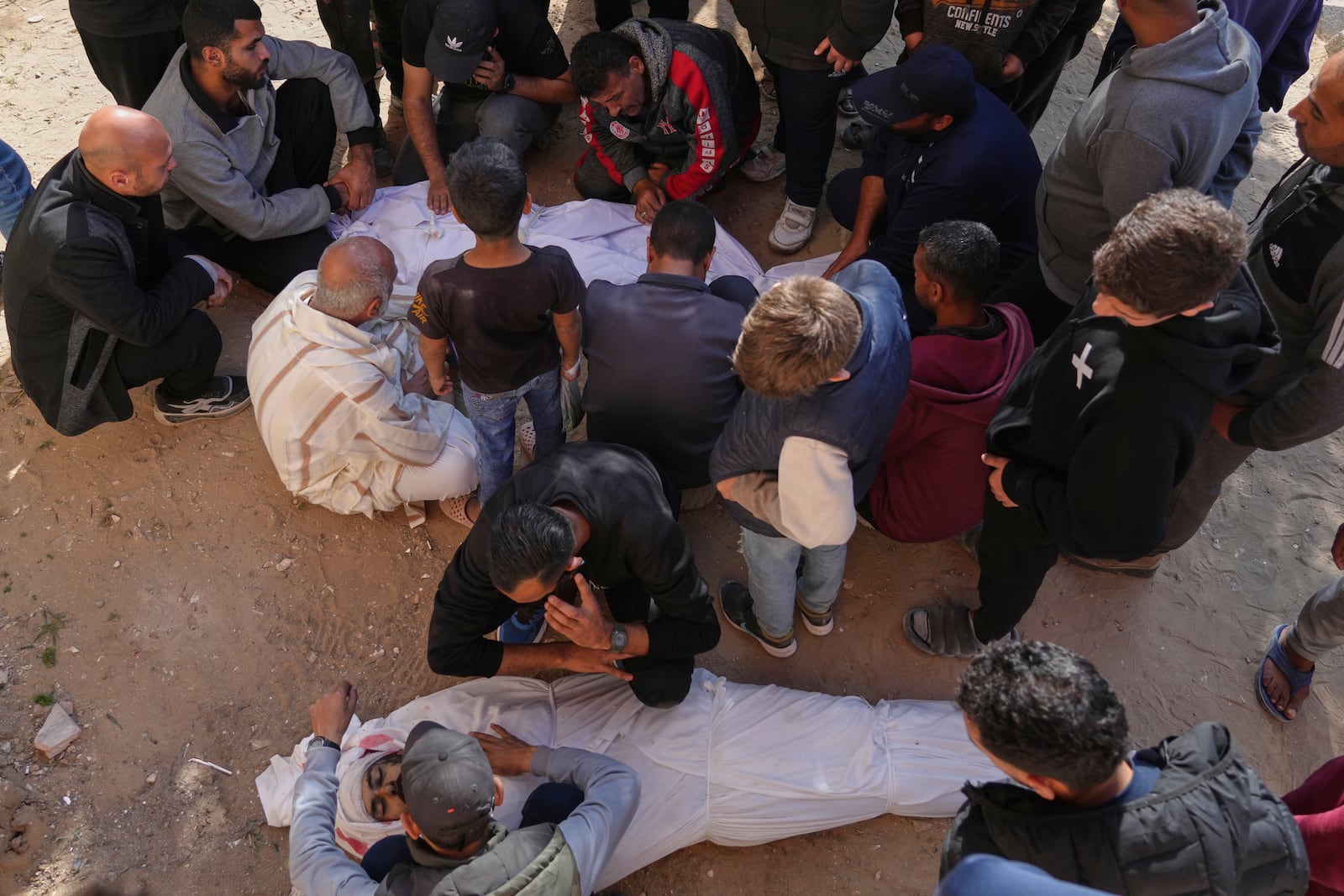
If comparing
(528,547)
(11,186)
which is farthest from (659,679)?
(11,186)

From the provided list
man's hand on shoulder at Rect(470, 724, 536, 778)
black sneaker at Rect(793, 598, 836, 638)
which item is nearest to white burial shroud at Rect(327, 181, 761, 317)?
black sneaker at Rect(793, 598, 836, 638)

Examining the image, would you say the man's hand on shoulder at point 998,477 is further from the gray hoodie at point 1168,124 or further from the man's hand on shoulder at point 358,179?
the man's hand on shoulder at point 358,179

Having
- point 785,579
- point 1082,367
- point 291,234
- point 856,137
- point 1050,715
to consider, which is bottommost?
point 785,579

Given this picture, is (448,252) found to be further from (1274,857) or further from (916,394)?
(1274,857)

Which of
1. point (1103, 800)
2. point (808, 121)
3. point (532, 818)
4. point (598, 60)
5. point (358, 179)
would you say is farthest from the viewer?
point (358, 179)

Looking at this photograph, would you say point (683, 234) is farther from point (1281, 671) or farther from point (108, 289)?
point (1281, 671)

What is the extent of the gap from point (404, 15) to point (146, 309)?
1795 millimetres

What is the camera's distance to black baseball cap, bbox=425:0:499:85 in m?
4.08

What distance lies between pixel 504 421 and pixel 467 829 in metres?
1.58

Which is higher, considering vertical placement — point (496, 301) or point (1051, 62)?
point (1051, 62)

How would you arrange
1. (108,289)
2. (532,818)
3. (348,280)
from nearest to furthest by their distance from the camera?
1. (532,818)
2. (348,280)
3. (108,289)

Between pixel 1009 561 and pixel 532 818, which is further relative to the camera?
pixel 1009 561

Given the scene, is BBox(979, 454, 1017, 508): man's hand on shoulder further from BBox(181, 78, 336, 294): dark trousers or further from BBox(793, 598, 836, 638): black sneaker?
BBox(181, 78, 336, 294): dark trousers

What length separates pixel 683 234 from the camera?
3135 millimetres
